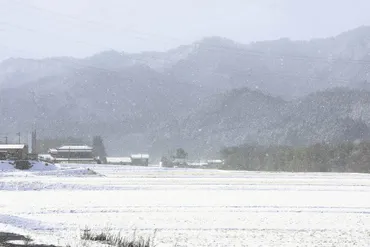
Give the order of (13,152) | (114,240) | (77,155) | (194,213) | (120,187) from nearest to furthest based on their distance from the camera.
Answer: (114,240) → (194,213) → (120,187) → (13,152) → (77,155)

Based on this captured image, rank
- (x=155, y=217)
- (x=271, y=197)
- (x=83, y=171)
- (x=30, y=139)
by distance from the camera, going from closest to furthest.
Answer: (x=155, y=217) < (x=271, y=197) < (x=83, y=171) < (x=30, y=139)

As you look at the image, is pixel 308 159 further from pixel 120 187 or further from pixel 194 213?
pixel 194 213

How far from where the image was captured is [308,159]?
129 metres

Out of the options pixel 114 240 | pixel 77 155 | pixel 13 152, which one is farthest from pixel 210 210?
pixel 77 155

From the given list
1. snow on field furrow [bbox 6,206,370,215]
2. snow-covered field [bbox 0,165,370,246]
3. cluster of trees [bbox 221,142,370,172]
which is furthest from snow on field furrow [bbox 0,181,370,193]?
cluster of trees [bbox 221,142,370,172]

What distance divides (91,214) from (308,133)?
531ft

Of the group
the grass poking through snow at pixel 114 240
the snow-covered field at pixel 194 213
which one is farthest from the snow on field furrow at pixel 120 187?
the grass poking through snow at pixel 114 240

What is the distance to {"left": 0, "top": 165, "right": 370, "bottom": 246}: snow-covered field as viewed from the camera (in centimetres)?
2344

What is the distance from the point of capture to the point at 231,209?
3275 centimetres

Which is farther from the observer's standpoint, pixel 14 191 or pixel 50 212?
pixel 14 191

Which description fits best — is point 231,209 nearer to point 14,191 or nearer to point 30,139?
point 14,191

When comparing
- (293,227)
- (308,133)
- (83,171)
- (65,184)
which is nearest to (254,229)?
(293,227)

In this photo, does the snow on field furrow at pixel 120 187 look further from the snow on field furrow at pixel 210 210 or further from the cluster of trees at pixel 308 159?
the cluster of trees at pixel 308 159

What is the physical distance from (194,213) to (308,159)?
333 feet
